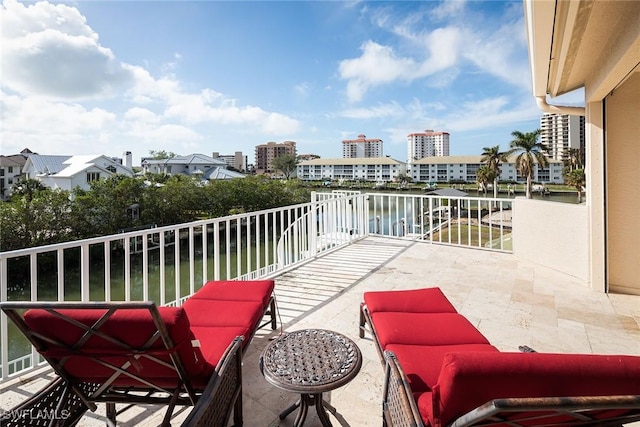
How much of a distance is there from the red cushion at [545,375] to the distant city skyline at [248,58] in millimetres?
3415

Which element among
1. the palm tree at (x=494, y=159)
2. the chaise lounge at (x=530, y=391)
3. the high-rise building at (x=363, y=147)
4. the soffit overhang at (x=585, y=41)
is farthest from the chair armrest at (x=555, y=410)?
the high-rise building at (x=363, y=147)

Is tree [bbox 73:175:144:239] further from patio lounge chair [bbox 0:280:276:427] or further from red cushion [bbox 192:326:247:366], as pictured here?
patio lounge chair [bbox 0:280:276:427]

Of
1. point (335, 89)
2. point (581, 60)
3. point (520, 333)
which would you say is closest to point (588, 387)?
point (520, 333)

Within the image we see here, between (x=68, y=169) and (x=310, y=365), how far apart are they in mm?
39844

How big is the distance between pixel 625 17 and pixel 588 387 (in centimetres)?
329

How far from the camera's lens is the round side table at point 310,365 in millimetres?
1409

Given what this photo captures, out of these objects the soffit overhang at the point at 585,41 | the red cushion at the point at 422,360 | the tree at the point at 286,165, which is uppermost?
the tree at the point at 286,165

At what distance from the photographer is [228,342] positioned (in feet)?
5.92

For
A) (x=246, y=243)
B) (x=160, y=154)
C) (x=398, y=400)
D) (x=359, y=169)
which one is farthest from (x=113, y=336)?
(x=160, y=154)

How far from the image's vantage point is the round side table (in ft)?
4.62

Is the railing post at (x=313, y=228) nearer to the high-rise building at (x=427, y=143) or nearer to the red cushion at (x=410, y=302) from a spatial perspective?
the red cushion at (x=410, y=302)

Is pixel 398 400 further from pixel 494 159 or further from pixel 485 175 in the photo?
pixel 494 159

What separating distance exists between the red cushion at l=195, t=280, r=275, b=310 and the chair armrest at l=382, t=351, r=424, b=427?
112 centimetres

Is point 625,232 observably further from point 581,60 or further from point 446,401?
point 446,401
